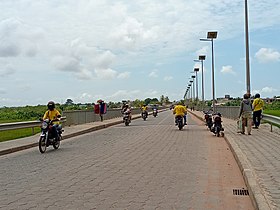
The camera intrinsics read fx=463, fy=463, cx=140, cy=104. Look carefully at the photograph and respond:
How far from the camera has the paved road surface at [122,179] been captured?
738cm

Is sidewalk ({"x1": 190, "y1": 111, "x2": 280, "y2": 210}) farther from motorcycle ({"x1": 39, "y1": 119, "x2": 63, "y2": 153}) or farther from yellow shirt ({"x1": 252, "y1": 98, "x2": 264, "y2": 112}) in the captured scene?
motorcycle ({"x1": 39, "y1": 119, "x2": 63, "y2": 153})

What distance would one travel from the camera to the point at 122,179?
376 inches

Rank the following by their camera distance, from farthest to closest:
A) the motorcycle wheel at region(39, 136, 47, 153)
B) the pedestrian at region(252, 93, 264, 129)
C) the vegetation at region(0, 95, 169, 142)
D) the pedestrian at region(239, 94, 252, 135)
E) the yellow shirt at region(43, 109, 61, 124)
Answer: the vegetation at region(0, 95, 169, 142) → the pedestrian at region(252, 93, 264, 129) → the pedestrian at region(239, 94, 252, 135) → the yellow shirt at region(43, 109, 61, 124) → the motorcycle wheel at region(39, 136, 47, 153)

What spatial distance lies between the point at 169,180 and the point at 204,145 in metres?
7.66

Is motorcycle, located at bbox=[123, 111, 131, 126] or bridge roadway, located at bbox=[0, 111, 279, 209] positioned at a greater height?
motorcycle, located at bbox=[123, 111, 131, 126]

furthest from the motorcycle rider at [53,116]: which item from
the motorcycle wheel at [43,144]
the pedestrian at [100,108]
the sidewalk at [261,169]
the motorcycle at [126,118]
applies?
the pedestrian at [100,108]

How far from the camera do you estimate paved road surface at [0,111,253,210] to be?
7.38 meters

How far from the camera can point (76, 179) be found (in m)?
9.60

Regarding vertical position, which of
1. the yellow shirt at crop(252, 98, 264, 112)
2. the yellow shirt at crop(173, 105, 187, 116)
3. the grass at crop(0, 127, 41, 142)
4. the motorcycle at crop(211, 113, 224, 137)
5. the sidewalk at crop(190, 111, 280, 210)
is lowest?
the grass at crop(0, 127, 41, 142)

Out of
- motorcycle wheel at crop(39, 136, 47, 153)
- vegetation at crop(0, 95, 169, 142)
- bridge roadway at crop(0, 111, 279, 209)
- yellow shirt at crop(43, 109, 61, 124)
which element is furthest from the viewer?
vegetation at crop(0, 95, 169, 142)

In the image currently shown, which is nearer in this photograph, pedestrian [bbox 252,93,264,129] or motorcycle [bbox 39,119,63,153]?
motorcycle [bbox 39,119,63,153]

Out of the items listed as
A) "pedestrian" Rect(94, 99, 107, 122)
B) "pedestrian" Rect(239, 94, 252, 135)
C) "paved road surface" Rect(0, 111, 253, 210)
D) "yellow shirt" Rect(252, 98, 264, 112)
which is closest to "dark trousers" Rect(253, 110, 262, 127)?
"yellow shirt" Rect(252, 98, 264, 112)

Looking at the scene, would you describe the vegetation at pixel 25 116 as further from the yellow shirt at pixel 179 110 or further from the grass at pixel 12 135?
the yellow shirt at pixel 179 110

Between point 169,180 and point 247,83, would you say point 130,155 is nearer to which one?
point 169,180
